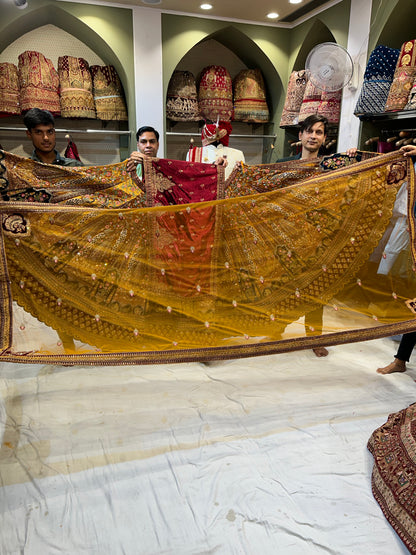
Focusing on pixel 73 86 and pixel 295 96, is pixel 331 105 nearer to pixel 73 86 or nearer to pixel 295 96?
pixel 295 96

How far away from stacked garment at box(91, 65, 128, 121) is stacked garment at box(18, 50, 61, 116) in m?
0.48

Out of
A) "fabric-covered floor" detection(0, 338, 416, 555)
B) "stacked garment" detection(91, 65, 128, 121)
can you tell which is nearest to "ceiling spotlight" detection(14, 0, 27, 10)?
"stacked garment" detection(91, 65, 128, 121)

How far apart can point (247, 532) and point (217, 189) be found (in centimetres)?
171

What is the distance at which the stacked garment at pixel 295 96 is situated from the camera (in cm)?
437

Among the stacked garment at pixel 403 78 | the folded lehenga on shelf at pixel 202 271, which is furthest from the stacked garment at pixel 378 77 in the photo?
the folded lehenga on shelf at pixel 202 271

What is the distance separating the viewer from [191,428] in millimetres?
2041

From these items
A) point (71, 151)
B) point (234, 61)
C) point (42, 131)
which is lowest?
point (71, 151)

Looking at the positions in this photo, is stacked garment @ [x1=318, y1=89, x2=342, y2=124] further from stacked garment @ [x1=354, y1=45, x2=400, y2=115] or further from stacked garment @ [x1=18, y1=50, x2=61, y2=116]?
stacked garment @ [x1=18, y1=50, x2=61, y2=116]

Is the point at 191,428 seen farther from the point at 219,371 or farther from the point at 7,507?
the point at 7,507

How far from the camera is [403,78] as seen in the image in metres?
3.20

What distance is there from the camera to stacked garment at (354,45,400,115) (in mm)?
3383

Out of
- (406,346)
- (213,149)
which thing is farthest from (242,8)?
(406,346)

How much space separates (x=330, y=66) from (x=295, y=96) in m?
0.74

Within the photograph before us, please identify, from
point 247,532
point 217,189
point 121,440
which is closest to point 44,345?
point 121,440
